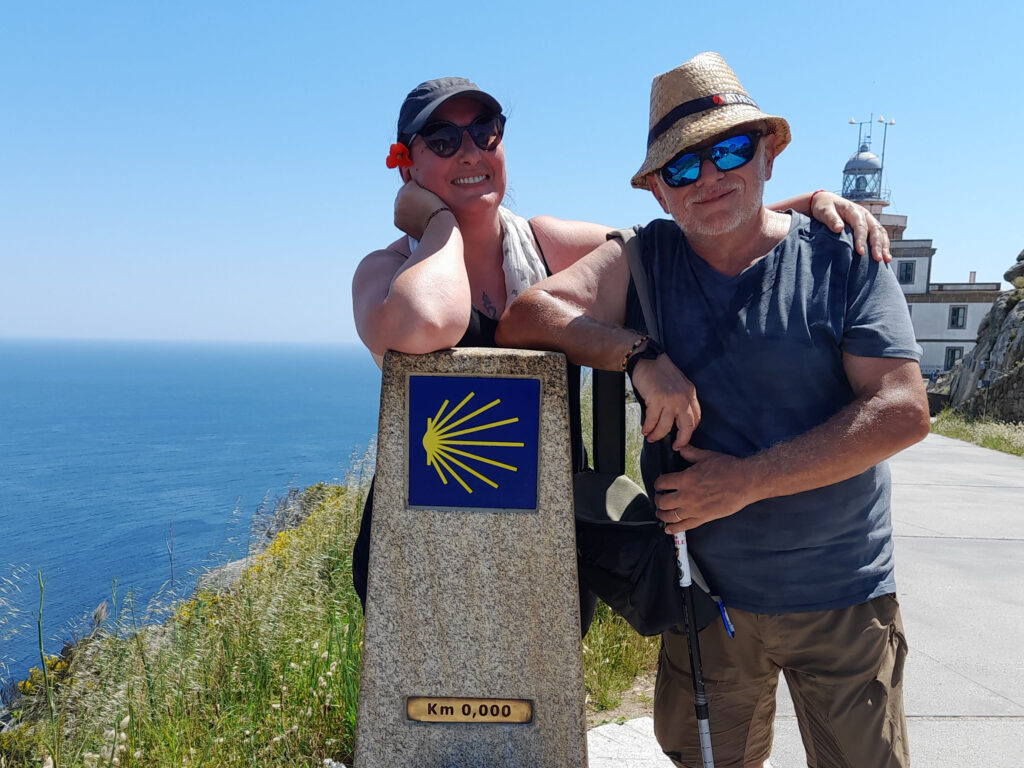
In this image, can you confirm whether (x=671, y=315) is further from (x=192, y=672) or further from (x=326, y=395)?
(x=326, y=395)

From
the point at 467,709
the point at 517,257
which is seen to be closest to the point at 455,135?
the point at 517,257

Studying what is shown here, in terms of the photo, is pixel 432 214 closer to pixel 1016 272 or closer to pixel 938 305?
pixel 1016 272

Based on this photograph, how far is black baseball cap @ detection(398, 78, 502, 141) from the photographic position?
8.18 ft

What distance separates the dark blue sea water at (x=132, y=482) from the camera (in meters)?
18.0

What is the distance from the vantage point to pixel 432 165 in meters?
2.62

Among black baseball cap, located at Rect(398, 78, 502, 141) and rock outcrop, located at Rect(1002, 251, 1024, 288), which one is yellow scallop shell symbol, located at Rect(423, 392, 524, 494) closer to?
black baseball cap, located at Rect(398, 78, 502, 141)

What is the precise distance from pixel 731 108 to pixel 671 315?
61 cm

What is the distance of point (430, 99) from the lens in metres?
2.53

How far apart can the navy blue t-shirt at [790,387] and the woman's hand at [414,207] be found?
33.3 inches

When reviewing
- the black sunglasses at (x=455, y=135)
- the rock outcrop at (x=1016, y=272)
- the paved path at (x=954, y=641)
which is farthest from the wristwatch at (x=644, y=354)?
the rock outcrop at (x=1016, y=272)

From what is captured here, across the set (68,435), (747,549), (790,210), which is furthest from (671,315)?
(68,435)

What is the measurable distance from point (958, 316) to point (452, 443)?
185ft

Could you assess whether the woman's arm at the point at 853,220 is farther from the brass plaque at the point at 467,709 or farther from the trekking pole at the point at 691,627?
the brass plaque at the point at 467,709

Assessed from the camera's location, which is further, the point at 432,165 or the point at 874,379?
the point at 432,165
